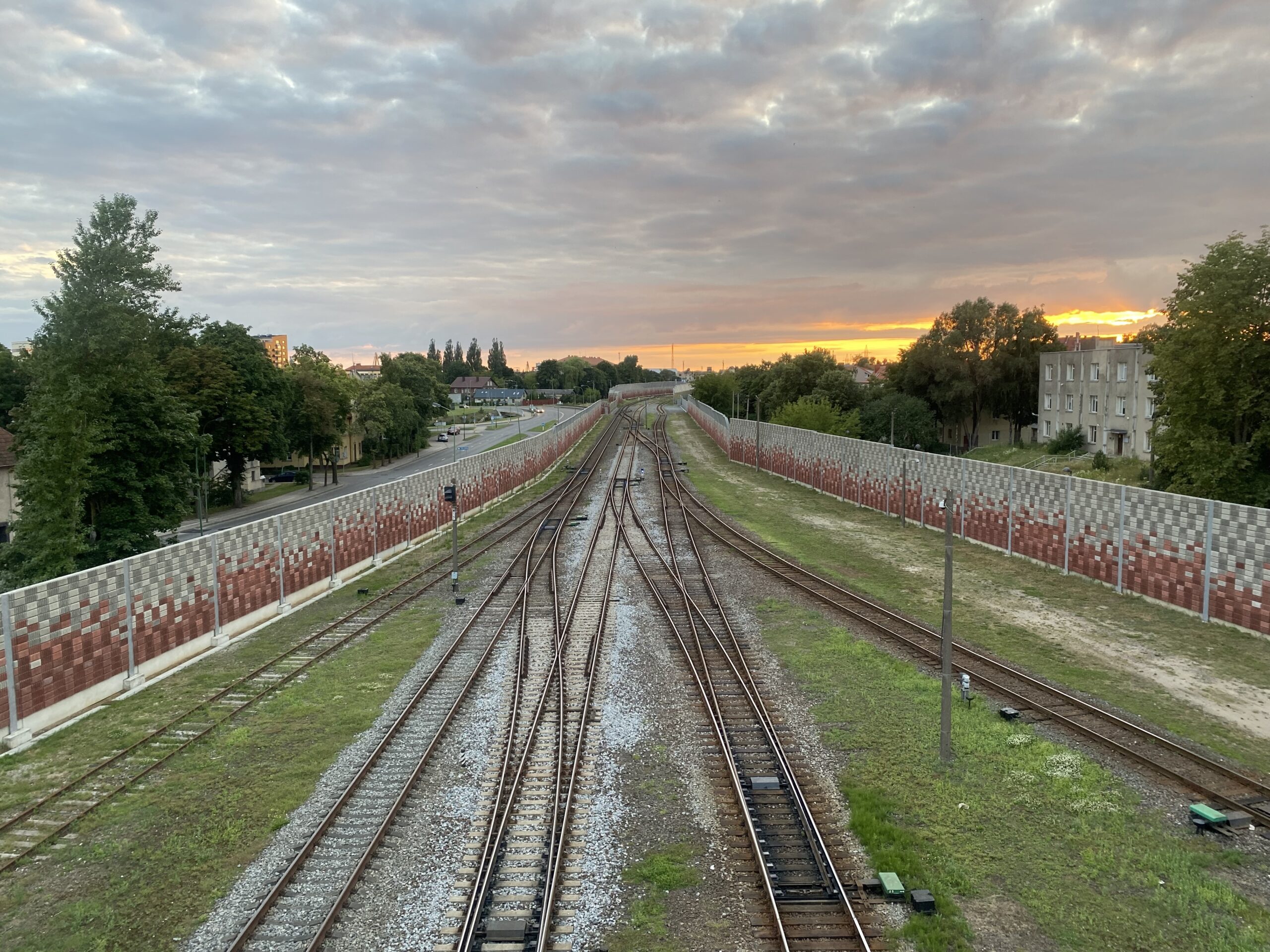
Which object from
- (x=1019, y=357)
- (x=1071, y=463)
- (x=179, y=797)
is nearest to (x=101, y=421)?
(x=179, y=797)

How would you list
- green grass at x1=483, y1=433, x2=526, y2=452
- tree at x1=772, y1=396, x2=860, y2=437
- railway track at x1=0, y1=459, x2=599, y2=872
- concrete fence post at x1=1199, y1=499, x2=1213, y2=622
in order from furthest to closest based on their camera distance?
green grass at x1=483, y1=433, x2=526, y2=452 < tree at x1=772, y1=396, x2=860, y2=437 < concrete fence post at x1=1199, y1=499, x2=1213, y2=622 < railway track at x1=0, y1=459, x2=599, y2=872

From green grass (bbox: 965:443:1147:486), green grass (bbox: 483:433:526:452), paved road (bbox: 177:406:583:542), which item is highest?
green grass (bbox: 483:433:526:452)

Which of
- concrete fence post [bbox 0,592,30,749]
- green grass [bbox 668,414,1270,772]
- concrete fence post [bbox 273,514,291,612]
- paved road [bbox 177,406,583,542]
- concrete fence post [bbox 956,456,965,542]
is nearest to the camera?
concrete fence post [bbox 0,592,30,749]

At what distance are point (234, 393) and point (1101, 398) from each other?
2744 inches

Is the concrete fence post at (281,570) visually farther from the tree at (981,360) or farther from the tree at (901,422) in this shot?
the tree at (981,360)

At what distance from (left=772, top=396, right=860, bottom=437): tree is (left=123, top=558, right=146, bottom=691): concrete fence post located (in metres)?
50.4

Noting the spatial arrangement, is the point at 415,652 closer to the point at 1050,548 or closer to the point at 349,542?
the point at 349,542

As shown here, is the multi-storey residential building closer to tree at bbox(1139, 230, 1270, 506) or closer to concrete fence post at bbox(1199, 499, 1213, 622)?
tree at bbox(1139, 230, 1270, 506)

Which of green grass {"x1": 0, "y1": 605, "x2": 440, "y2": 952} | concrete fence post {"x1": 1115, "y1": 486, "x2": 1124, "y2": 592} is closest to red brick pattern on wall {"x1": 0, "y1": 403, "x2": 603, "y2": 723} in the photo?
green grass {"x1": 0, "y1": 605, "x2": 440, "y2": 952}

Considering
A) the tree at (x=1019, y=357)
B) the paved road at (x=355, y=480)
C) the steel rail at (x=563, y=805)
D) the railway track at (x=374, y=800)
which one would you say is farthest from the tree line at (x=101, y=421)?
the tree at (x=1019, y=357)

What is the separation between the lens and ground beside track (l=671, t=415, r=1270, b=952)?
764 centimetres

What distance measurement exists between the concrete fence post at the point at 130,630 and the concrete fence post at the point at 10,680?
2.35m

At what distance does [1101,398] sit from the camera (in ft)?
223

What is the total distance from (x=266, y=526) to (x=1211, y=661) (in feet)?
69.0
